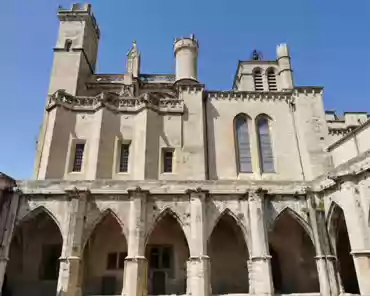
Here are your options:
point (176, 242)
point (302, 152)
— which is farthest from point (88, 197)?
point (302, 152)

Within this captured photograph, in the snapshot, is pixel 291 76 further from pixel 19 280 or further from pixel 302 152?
pixel 19 280

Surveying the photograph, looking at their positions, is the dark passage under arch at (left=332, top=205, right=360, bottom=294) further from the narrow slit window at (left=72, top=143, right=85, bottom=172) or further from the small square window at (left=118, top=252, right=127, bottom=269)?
the narrow slit window at (left=72, top=143, right=85, bottom=172)

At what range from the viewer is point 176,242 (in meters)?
18.0

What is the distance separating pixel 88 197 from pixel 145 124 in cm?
734

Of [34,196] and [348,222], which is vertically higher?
[34,196]

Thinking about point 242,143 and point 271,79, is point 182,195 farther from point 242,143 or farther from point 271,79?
point 271,79

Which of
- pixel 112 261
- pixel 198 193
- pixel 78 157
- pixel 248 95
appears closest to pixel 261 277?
pixel 198 193

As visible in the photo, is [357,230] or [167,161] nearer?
[357,230]

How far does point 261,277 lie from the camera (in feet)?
48.5

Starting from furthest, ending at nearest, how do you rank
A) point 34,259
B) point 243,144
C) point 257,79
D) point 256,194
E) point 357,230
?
1. point 257,79
2. point 243,144
3. point 34,259
4. point 256,194
5. point 357,230

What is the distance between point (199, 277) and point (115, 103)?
13484 mm

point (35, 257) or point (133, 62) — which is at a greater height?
point (133, 62)

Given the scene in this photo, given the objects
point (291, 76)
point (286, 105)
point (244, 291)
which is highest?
point (291, 76)

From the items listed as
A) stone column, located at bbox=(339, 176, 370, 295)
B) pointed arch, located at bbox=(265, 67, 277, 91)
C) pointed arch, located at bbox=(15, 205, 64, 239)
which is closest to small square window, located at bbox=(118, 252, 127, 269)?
pointed arch, located at bbox=(15, 205, 64, 239)
